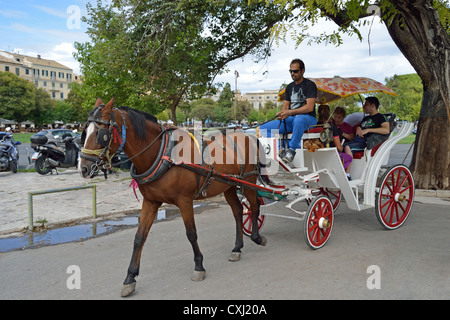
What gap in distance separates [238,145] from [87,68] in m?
16.9

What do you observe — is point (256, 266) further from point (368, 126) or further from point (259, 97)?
point (259, 97)

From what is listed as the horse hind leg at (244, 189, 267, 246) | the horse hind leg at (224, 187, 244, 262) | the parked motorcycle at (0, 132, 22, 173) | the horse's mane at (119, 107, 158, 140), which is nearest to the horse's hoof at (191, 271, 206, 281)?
the horse hind leg at (224, 187, 244, 262)

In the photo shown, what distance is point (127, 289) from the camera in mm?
3930

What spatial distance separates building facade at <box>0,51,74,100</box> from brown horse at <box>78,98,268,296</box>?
8520 centimetres

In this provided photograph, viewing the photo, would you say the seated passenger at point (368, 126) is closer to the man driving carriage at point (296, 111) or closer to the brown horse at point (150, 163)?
the man driving carriage at point (296, 111)

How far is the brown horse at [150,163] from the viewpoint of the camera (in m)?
3.69

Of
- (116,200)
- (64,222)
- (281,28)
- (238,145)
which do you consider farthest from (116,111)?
(116,200)

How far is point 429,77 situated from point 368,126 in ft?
11.7

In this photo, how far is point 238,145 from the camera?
5.10m

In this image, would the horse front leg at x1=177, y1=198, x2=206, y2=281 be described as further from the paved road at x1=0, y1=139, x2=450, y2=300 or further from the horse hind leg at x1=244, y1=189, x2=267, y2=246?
the horse hind leg at x1=244, y1=189, x2=267, y2=246

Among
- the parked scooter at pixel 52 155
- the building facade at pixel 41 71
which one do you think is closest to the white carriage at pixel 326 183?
the parked scooter at pixel 52 155

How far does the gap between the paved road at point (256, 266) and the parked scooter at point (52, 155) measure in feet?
28.2

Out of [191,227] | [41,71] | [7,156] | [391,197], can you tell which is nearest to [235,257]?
[191,227]

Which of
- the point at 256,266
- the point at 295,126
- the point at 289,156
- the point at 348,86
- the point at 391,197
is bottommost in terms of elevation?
the point at 256,266
